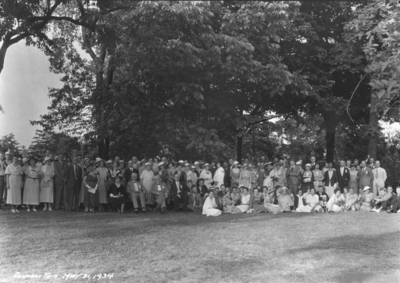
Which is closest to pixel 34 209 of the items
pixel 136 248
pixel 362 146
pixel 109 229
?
pixel 109 229

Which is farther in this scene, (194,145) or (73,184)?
(194,145)

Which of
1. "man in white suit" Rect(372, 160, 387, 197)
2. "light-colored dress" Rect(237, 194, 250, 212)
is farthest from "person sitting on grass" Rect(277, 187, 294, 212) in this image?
"man in white suit" Rect(372, 160, 387, 197)

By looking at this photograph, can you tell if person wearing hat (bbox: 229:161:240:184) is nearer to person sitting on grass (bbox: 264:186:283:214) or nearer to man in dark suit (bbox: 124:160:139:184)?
person sitting on grass (bbox: 264:186:283:214)

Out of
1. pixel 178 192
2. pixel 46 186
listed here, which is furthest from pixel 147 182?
pixel 46 186

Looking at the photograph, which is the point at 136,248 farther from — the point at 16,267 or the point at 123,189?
the point at 123,189

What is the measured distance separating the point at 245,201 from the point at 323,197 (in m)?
2.51

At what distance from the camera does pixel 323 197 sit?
49.3ft

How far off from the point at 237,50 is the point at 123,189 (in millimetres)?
5588

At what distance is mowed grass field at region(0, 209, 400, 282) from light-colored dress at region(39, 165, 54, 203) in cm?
99

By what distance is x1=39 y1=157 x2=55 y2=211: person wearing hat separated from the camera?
1344cm

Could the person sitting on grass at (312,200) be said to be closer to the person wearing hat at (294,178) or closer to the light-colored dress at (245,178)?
the person wearing hat at (294,178)

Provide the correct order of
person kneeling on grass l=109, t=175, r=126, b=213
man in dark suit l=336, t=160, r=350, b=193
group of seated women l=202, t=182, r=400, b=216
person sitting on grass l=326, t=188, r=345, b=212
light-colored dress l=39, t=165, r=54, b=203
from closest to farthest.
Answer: light-colored dress l=39, t=165, r=54, b=203, person kneeling on grass l=109, t=175, r=126, b=213, group of seated women l=202, t=182, r=400, b=216, person sitting on grass l=326, t=188, r=345, b=212, man in dark suit l=336, t=160, r=350, b=193

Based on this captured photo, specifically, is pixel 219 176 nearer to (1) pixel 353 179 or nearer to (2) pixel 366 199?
(1) pixel 353 179

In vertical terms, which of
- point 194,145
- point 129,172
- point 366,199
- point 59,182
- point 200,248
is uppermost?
point 194,145
